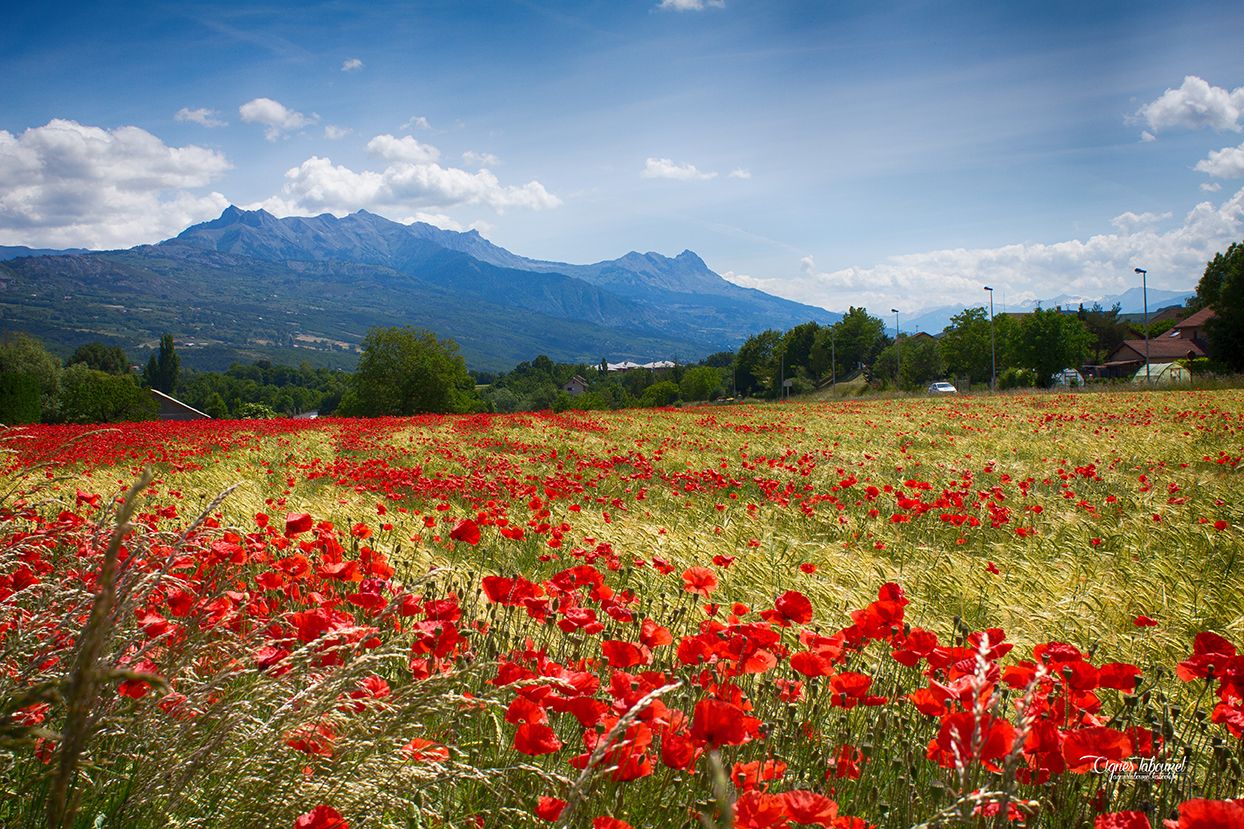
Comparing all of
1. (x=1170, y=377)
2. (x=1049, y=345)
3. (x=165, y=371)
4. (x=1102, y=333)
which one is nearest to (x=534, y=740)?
(x=1170, y=377)

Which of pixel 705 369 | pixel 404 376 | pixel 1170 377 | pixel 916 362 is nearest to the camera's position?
pixel 1170 377

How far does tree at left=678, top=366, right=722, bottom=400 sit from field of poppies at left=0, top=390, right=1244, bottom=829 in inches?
4299

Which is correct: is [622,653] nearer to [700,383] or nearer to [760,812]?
[760,812]

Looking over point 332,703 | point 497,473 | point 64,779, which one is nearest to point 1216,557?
point 332,703

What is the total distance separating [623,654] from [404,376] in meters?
55.8

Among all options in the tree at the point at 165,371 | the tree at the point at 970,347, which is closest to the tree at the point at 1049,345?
the tree at the point at 970,347

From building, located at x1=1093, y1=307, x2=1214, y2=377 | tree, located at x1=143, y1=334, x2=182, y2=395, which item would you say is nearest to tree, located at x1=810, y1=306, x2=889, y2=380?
building, located at x1=1093, y1=307, x2=1214, y2=377

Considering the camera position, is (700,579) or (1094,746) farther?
(700,579)

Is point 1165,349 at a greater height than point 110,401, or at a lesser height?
greater

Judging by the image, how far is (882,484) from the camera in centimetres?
952

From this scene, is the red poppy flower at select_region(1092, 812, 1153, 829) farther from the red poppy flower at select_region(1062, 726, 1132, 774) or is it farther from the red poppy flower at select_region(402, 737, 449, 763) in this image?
the red poppy flower at select_region(402, 737, 449, 763)

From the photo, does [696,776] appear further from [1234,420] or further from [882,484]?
[1234,420]

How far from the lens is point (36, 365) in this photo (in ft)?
209

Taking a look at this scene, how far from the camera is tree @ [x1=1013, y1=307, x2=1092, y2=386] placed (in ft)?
205
